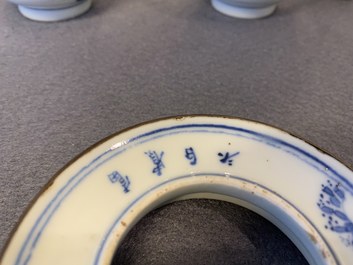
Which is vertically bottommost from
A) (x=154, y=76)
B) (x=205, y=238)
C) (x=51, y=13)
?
(x=205, y=238)

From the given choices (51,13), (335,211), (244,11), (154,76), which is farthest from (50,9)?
(335,211)

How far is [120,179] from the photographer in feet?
1.02

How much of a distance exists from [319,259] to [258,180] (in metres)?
0.08

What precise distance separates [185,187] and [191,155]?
0.03 metres

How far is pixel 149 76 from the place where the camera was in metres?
0.63

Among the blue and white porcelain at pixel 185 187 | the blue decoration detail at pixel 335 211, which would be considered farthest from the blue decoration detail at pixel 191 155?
the blue decoration detail at pixel 335 211

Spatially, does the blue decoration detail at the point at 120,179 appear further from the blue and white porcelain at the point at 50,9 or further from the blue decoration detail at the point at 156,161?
the blue and white porcelain at the point at 50,9

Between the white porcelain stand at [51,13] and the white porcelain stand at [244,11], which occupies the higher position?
the white porcelain stand at [244,11]

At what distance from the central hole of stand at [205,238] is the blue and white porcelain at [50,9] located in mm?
518

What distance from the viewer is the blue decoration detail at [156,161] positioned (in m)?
0.32

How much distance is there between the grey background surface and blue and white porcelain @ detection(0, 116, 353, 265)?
0.08 metres

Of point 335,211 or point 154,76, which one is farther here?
point 154,76

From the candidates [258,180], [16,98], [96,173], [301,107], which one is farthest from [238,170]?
[16,98]

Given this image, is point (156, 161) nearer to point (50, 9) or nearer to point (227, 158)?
point (227, 158)
